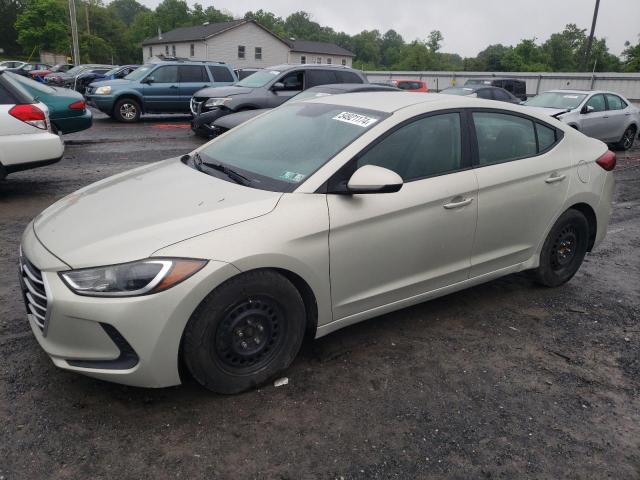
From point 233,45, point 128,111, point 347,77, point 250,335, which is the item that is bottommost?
point 250,335

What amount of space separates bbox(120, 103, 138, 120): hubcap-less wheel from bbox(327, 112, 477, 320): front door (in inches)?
548

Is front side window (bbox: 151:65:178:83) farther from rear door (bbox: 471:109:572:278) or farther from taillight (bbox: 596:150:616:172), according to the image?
taillight (bbox: 596:150:616:172)

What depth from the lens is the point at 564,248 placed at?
4.64 meters

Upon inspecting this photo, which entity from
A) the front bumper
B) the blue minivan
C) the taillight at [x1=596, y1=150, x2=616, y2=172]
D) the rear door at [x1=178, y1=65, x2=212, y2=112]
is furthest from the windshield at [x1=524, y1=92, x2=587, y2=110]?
the front bumper

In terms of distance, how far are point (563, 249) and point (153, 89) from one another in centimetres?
1398

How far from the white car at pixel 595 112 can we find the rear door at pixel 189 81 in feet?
30.7

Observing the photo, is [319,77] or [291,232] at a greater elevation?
[319,77]

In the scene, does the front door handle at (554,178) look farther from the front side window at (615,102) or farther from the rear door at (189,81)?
the rear door at (189,81)

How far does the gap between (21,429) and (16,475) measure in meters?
0.34

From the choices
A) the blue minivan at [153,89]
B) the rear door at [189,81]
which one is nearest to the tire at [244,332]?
the blue minivan at [153,89]

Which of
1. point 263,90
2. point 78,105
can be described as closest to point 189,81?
point 263,90

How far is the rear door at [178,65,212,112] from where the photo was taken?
16.3 meters

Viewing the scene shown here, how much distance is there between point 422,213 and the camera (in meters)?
3.49

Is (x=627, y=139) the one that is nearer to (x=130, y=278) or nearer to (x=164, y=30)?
(x=130, y=278)
